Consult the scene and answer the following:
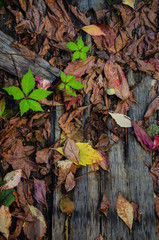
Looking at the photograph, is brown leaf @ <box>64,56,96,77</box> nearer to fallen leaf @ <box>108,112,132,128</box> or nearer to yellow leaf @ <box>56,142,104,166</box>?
fallen leaf @ <box>108,112,132,128</box>

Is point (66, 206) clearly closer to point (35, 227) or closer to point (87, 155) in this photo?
point (35, 227)

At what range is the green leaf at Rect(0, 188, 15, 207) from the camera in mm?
1901

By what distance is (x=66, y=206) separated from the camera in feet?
6.42

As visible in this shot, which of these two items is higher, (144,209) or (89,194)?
(89,194)

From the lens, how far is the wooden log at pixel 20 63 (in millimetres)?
2139

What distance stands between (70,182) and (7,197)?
2.08 ft

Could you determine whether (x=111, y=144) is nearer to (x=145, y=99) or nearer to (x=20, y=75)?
(x=145, y=99)

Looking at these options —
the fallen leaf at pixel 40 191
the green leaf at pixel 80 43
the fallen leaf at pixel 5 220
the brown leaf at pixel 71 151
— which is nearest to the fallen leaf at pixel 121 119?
the brown leaf at pixel 71 151

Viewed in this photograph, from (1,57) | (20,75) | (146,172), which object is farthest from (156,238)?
(1,57)

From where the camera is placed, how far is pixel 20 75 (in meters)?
2.19

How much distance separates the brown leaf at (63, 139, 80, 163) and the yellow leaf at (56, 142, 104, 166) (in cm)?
4

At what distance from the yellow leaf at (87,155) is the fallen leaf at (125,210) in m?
0.48

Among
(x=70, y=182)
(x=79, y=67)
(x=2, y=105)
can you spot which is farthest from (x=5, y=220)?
(x=79, y=67)

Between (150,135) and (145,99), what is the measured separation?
1.52ft
